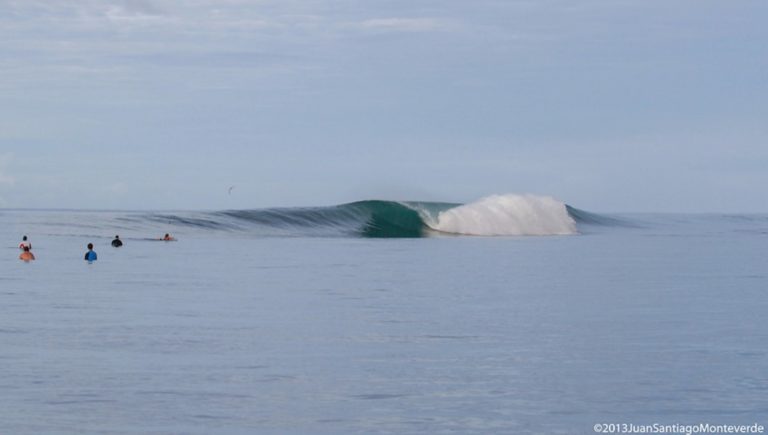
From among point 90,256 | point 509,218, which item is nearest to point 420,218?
point 509,218

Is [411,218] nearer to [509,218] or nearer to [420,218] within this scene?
[420,218]

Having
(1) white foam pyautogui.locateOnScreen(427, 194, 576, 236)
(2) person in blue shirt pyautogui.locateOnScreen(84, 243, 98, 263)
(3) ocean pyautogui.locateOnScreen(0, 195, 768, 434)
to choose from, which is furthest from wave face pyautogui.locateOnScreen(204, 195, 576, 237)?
(2) person in blue shirt pyautogui.locateOnScreen(84, 243, 98, 263)

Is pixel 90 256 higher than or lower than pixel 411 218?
lower

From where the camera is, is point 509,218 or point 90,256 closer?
point 90,256

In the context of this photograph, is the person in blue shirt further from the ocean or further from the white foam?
the white foam

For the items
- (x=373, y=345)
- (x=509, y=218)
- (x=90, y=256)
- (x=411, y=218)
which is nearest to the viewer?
(x=373, y=345)

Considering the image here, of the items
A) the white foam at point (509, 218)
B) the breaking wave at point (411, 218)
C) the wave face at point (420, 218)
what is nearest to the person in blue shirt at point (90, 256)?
the breaking wave at point (411, 218)

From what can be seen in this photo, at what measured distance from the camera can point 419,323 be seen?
1803cm

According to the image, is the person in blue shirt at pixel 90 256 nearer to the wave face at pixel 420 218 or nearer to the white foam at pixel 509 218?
the wave face at pixel 420 218

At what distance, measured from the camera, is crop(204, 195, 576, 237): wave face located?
199ft

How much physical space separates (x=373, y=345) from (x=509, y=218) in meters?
53.8

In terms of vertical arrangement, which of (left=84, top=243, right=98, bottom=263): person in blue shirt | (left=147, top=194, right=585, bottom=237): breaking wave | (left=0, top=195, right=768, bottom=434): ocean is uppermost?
(left=147, top=194, right=585, bottom=237): breaking wave

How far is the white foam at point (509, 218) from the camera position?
66.4 meters

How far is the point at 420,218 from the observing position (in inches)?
2660
